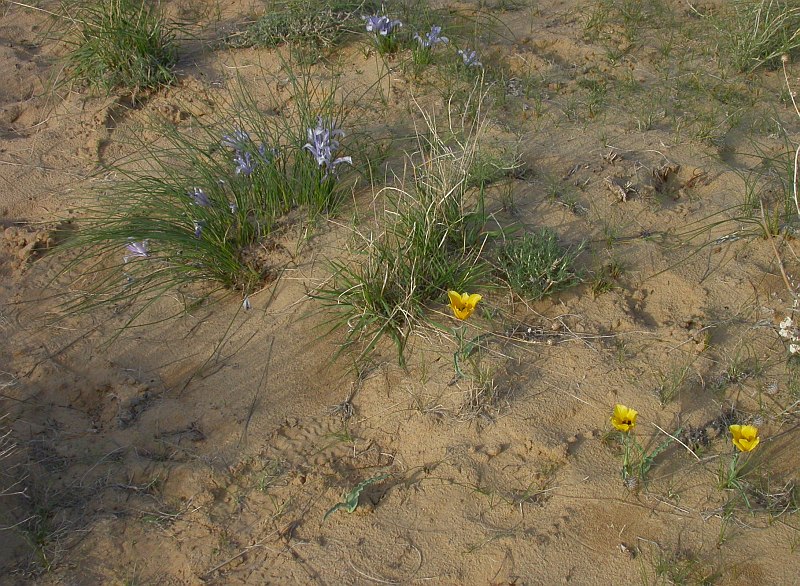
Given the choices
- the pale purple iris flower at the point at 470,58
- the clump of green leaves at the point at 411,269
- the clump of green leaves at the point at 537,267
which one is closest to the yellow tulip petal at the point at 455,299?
the clump of green leaves at the point at 411,269

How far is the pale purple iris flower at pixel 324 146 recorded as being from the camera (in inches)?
136

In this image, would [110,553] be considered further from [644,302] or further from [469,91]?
[469,91]

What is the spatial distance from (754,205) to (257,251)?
2.23 meters

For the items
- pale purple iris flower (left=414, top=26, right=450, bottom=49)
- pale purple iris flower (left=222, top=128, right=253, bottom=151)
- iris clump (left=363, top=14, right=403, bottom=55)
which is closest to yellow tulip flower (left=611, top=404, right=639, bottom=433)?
pale purple iris flower (left=222, top=128, right=253, bottom=151)

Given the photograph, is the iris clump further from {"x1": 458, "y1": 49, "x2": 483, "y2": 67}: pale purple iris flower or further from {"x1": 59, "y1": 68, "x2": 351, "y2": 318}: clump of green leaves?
{"x1": 59, "y1": 68, "x2": 351, "y2": 318}: clump of green leaves

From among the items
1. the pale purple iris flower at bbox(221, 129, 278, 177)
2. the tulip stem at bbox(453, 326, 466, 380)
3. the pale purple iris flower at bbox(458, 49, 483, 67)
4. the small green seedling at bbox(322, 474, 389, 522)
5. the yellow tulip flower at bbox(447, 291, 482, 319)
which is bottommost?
the small green seedling at bbox(322, 474, 389, 522)

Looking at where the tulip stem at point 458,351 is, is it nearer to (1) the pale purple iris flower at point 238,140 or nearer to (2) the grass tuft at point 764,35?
(1) the pale purple iris flower at point 238,140

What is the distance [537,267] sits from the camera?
122 inches

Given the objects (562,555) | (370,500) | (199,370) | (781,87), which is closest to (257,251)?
(199,370)

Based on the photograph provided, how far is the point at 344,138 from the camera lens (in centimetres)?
389

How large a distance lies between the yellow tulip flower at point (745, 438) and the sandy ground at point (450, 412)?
241 mm

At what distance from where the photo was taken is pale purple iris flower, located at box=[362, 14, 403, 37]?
4.31m

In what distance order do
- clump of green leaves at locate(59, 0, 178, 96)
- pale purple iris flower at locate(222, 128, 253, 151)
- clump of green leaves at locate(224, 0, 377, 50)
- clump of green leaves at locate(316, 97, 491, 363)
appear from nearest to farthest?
clump of green leaves at locate(316, 97, 491, 363) < pale purple iris flower at locate(222, 128, 253, 151) < clump of green leaves at locate(59, 0, 178, 96) < clump of green leaves at locate(224, 0, 377, 50)

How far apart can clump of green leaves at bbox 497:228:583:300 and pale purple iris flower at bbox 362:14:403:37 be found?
175 cm
